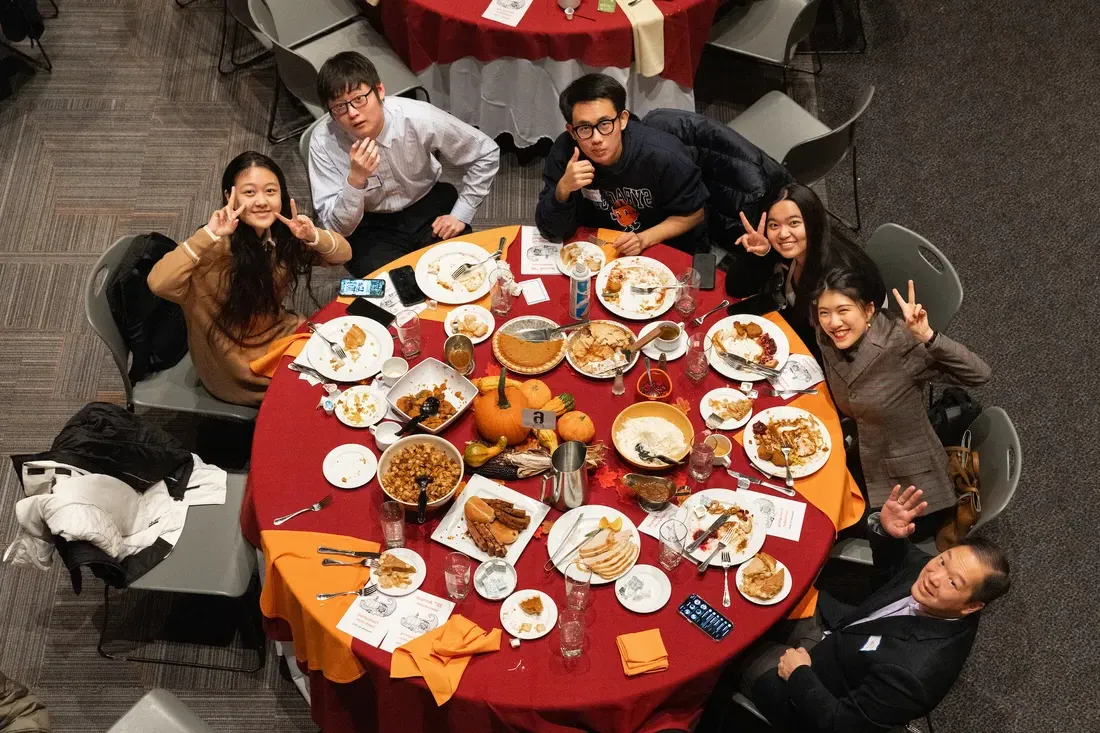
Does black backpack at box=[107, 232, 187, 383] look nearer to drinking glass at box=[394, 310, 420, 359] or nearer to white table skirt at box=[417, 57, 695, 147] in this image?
drinking glass at box=[394, 310, 420, 359]

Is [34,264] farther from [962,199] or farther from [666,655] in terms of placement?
[962,199]

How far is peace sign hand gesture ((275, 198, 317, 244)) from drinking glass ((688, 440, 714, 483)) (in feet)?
5.82

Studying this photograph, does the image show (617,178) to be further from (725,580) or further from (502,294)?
(725,580)

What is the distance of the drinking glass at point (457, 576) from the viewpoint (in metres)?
2.80

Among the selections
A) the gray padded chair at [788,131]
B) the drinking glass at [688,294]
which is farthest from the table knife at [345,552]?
the gray padded chair at [788,131]

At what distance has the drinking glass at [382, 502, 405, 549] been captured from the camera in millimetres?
2908

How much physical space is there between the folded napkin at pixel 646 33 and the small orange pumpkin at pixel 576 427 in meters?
2.36

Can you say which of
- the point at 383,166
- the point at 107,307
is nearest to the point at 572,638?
the point at 107,307

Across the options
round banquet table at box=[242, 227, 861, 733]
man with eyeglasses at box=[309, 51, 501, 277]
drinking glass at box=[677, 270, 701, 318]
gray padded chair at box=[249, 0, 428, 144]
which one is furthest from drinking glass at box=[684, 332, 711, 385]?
gray padded chair at box=[249, 0, 428, 144]

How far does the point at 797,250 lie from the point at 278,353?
6.88 ft

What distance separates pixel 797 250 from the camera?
364 centimetres

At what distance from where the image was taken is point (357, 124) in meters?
3.91

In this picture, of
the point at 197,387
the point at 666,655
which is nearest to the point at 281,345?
the point at 197,387

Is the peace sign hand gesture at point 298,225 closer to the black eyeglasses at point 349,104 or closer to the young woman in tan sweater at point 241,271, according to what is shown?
the young woman in tan sweater at point 241,271
